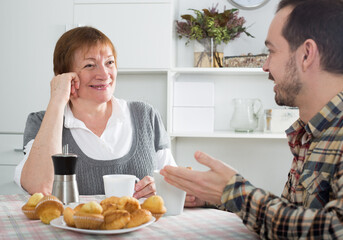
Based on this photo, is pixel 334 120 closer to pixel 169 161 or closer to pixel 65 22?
pixel 169 161

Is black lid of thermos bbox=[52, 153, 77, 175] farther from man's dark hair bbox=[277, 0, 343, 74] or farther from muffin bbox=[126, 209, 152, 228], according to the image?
man's dark hair bbox=[277, 0, 343, 74]

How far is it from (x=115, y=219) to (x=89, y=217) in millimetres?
55

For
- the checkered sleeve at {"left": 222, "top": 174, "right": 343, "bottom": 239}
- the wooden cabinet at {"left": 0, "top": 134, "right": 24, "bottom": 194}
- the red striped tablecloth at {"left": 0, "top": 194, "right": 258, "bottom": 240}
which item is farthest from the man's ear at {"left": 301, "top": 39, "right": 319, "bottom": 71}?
the wooden cabinet at {"left": 0, "top": 134, "right": 24, "bottom": 194}

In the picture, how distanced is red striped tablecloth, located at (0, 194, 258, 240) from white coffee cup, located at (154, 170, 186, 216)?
0.8 inches

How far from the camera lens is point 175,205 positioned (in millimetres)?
1119

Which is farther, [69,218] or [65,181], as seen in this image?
[65,181]

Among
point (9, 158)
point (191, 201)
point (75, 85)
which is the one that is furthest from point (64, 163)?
point (9, 158)

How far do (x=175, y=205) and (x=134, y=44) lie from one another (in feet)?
5.59

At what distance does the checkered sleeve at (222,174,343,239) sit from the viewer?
80cm

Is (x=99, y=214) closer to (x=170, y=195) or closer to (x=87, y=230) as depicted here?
(x=87, y=230)

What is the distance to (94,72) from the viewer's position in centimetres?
176

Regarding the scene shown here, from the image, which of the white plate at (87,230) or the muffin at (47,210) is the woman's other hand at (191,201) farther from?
the muffin at (47,210)

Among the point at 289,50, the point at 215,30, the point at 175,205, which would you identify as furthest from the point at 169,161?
the point at 215,30

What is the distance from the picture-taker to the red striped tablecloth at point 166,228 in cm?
93
